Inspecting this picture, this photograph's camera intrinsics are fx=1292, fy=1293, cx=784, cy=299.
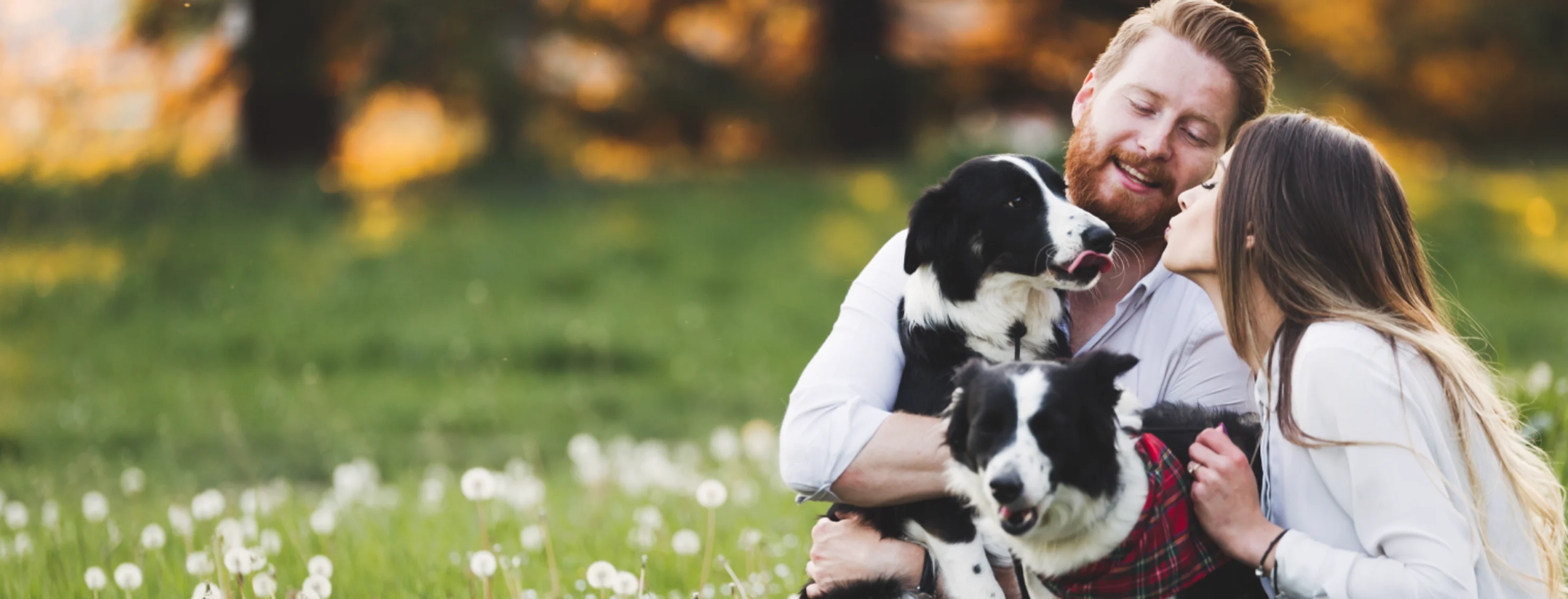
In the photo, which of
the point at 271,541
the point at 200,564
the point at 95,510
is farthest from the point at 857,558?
the point at 95,510

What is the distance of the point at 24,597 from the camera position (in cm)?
412

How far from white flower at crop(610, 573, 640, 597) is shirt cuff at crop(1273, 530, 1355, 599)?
1.59 m

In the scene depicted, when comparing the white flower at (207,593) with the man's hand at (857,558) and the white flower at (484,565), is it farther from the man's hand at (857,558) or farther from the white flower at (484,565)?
the man's hand at (857,558)

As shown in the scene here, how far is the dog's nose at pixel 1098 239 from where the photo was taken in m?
3.43

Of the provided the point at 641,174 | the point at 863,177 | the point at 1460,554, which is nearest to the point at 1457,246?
the point at 863,177

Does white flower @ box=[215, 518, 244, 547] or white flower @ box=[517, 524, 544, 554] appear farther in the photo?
white flower @ box=[517, 524, 544, 554]

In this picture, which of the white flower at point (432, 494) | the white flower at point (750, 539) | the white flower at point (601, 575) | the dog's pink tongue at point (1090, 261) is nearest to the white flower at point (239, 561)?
the white flower at point (601, 575)

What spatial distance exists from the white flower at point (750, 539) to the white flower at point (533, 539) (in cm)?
72

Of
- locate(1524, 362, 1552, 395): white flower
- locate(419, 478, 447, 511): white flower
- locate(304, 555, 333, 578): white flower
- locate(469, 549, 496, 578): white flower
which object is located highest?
locate(469, 549, 496, 578): white flower

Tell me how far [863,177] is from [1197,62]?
41.8 ft

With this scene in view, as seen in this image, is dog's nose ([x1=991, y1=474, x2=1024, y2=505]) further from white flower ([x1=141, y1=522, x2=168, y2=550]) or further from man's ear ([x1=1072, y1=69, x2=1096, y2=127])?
white flower ([x1=141, y1=522, x2=168, y2=550])

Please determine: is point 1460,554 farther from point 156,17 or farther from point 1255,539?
point 156,17

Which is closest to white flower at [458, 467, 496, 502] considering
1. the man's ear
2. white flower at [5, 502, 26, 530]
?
the man's ear

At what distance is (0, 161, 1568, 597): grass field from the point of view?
5.06 m
